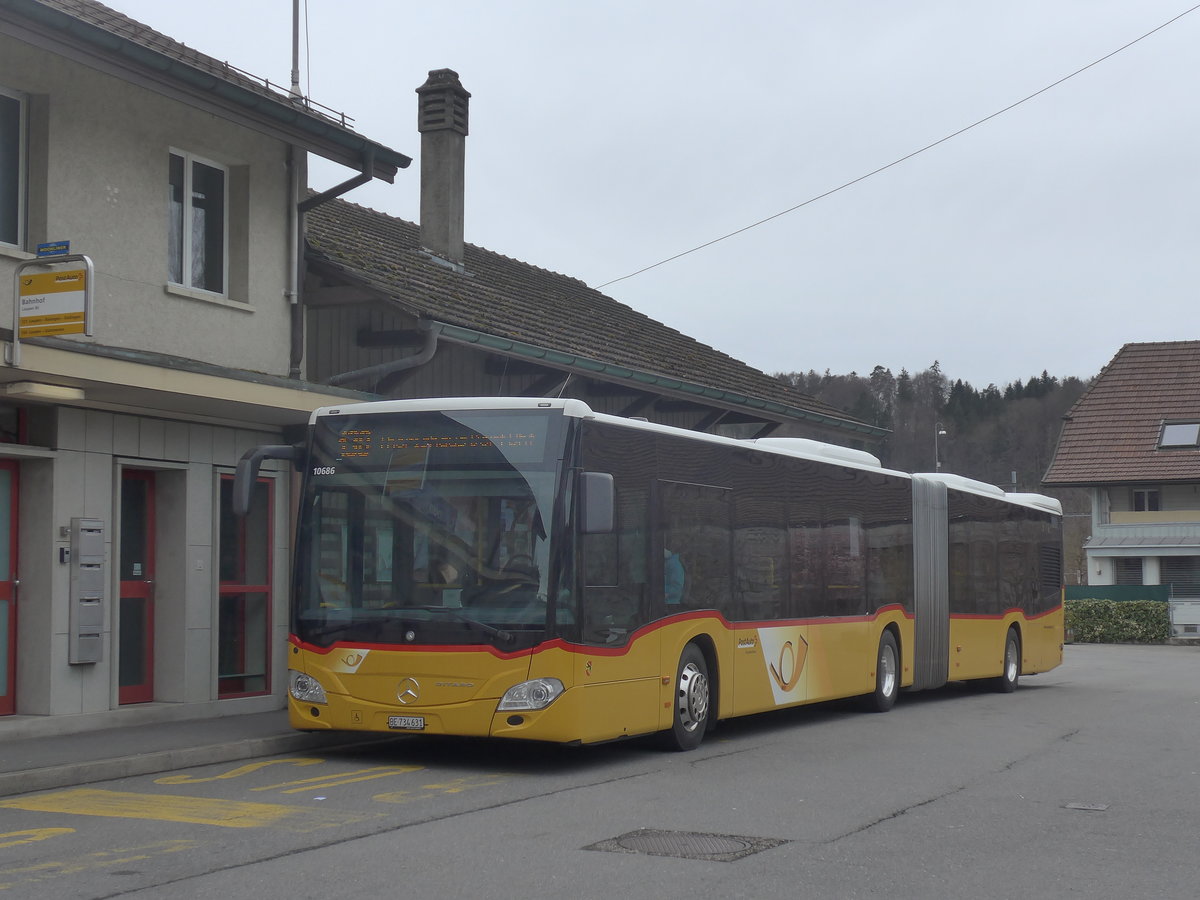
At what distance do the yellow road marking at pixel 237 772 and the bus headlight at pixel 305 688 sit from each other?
485 mm

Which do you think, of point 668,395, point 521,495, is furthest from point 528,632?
point 668,395

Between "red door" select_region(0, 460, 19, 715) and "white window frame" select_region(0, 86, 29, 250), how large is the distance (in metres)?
2.01

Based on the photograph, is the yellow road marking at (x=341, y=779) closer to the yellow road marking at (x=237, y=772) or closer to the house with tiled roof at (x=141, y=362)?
the yellow road marking at (x=237, y=772)

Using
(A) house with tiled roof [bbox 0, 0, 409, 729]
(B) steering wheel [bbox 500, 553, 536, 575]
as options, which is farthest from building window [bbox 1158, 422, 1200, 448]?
(B) steering wheel [bbox 500, 553, 536, 575]

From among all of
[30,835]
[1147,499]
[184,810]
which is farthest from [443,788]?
[1147,499]

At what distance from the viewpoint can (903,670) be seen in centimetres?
1806

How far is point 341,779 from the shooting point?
10.6 meters

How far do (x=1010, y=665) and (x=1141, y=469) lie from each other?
32675 millimetres

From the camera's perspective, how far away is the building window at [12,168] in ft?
41.1

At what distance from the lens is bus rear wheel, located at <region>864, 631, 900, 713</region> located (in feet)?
56.4

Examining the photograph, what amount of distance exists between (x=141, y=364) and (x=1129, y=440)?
4668cm

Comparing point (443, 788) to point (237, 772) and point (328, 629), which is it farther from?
point (328, 629)

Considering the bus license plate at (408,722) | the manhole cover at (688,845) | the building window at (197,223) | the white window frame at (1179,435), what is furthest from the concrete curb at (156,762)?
the white window frame at (1179,435)

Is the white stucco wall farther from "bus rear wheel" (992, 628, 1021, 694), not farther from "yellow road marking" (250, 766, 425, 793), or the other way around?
"bus rear wheel" (992, 628, 1021, 694)
